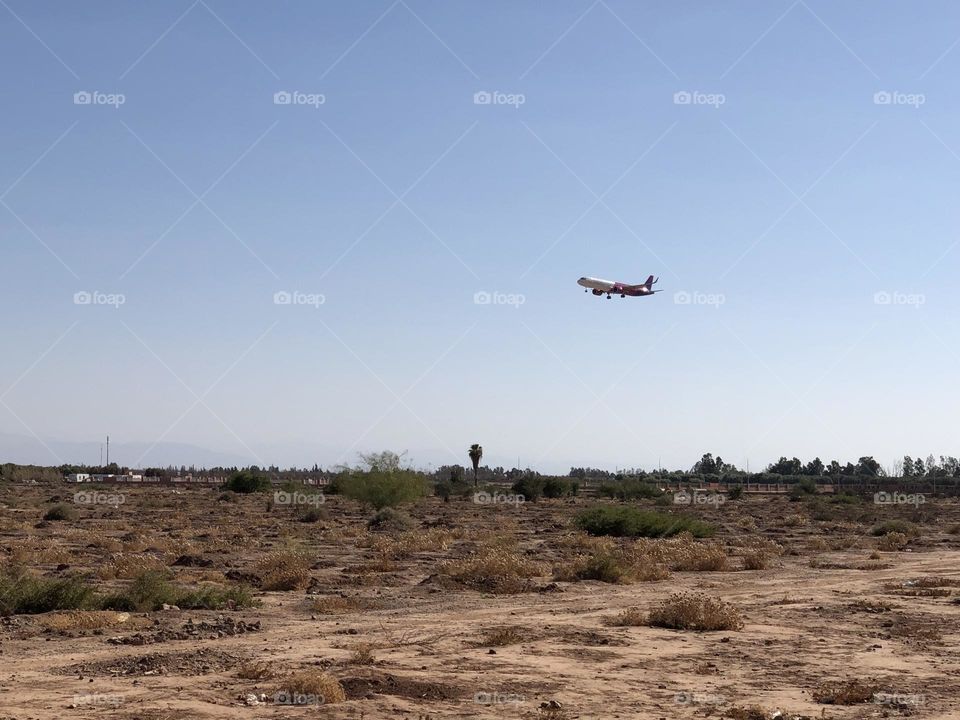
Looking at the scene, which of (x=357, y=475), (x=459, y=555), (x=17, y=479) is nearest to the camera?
(x=459, y=555)

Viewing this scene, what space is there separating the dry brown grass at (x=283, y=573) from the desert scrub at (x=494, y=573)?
12.1ft

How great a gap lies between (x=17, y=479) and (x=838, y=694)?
115114mm

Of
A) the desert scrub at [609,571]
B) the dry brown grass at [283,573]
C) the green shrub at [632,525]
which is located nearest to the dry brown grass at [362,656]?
the dry brown grass at [283,573]

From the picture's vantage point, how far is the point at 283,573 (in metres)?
26.2

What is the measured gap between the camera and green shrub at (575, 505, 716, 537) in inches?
1756

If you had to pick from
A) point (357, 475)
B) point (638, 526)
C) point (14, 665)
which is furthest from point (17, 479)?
point (14, 665)

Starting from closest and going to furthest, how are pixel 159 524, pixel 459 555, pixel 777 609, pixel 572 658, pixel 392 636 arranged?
pixel 572 658, pixel 392 636, pixel 777 609, pixel 459 555, pixel 159 524

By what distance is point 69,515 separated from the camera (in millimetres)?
51406

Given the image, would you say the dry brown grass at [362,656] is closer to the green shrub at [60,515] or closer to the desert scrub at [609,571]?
the desert scrub at [609,571]

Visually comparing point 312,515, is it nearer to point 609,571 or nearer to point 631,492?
point 609,571

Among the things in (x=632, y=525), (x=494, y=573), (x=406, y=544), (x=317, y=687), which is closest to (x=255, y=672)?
(x=317, y=687)

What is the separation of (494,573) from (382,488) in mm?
32757

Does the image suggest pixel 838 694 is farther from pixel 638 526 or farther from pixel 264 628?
pixel 638 526

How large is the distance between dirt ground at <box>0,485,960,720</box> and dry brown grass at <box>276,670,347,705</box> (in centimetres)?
17
